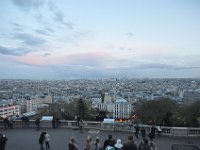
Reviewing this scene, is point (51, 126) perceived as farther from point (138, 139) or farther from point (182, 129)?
point (182, 129)

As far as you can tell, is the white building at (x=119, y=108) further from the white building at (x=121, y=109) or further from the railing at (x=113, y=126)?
the railing at (x=113, y=126)

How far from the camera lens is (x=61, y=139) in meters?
20.6

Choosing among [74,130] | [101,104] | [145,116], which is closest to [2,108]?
[101,104]

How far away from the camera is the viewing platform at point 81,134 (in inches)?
751

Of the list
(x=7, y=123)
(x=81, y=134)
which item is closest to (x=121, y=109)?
(x=7, y=123)

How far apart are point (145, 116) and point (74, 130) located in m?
25.9

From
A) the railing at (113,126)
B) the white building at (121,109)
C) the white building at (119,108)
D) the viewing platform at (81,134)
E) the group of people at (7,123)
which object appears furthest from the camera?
the white building at (121,109)

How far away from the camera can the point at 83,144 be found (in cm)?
1903

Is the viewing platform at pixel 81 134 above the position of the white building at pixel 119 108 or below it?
above

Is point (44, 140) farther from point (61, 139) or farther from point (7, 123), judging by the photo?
point (7, 123)

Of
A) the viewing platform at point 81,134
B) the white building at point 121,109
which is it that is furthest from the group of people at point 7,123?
the white building at point 121,109

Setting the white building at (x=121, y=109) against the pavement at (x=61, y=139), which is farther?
the white building at (x=121, y=109)

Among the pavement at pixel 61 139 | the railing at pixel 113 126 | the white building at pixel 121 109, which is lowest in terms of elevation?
the white building at pixel 121 109

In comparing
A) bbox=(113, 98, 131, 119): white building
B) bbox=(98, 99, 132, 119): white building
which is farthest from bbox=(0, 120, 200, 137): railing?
bbox=(113, 98, 131, 119): white building
